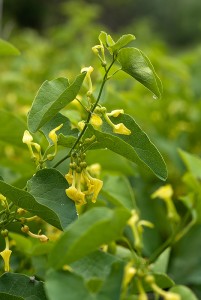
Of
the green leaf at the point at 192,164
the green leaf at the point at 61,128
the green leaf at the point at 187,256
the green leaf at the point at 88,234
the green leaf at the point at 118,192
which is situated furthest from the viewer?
the green leaf at the point at 187,256

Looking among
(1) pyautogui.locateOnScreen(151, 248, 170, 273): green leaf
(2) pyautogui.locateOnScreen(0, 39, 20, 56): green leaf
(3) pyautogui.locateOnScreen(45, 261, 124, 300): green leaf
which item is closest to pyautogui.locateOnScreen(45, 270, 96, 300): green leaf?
(3) pyautogui.locateOnScreen(45, 261, 124, 300): green leaf

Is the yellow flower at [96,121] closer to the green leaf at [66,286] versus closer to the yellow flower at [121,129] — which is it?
the yellow flower at [121,129]

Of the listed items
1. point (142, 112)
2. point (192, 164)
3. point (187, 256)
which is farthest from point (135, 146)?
point (142, 112)

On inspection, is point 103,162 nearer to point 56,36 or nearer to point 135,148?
point 135,148

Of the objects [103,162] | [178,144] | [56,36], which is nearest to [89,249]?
[103,162]

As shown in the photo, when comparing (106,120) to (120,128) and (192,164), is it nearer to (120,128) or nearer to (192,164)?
(120,128)

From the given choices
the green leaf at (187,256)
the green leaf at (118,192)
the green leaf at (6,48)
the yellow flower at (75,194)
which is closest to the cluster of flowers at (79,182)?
the yellow flower at (75,194)

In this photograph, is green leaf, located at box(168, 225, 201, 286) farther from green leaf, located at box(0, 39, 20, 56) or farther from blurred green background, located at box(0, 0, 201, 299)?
green leaf, located at box(0, 39, 20, 56)
